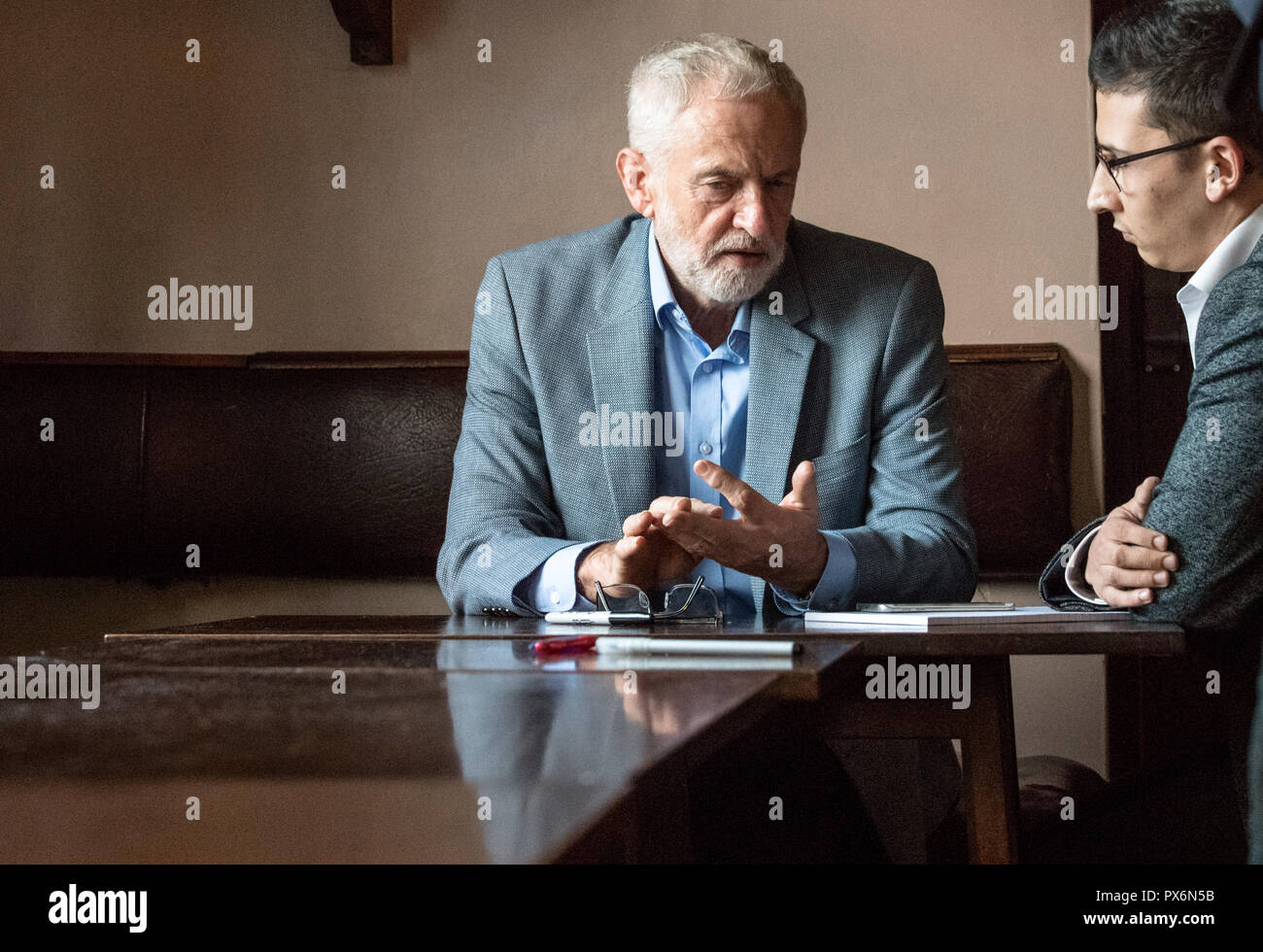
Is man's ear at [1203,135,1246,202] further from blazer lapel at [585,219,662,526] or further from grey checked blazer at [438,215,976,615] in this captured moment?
blazer lapel at [585,219,662,526]

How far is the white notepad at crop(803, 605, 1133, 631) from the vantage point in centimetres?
144


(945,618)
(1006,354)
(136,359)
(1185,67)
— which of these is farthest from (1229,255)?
(136,359)

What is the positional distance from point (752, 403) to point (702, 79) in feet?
1.79

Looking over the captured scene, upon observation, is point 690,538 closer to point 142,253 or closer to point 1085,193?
point 1085,193

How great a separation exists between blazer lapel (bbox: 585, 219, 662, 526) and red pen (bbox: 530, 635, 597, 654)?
63 centimetres

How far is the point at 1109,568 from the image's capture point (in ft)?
5.08

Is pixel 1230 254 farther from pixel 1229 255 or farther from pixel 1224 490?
pixel 1224 490

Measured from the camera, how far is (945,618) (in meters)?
1.46

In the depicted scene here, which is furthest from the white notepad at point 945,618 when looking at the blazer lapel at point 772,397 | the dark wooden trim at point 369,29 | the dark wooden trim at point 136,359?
the dark wooden trim at point 369,29

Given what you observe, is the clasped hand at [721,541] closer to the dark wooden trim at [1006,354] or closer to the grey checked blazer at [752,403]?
the grey checked blazer at [752,403]

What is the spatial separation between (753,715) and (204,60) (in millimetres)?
3008

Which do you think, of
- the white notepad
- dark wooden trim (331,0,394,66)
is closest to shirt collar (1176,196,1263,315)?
the white notepad

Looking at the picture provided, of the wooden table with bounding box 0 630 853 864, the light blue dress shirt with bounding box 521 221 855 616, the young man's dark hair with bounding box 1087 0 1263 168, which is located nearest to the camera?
the wooden table with bounding box 0 630 853 864
